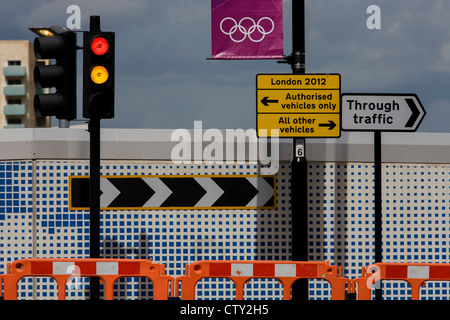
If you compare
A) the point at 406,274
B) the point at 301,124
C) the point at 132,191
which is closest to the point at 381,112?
the point at 301,124

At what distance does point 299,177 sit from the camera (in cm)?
1063

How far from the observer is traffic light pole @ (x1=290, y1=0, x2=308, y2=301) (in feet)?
34.4

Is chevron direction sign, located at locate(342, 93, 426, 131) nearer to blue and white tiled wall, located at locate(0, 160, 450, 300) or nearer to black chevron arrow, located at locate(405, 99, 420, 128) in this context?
black chevron arrow, located at locate(405, 99, 420, 128)

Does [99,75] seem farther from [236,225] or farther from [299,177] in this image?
[236,225]

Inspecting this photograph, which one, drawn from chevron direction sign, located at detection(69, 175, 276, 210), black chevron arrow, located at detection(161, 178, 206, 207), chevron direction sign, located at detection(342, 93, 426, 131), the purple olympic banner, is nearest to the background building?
chevron direction sign, located at detection(69, 175, 276, 210)

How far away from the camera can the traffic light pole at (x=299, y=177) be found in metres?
10.5

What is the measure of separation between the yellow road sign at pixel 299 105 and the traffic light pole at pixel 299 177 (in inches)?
7.0

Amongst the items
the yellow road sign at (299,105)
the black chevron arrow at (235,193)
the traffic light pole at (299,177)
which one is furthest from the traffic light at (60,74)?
the black chevron arrow at (235,193)

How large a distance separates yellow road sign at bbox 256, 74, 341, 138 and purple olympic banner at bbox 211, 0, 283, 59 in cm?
39

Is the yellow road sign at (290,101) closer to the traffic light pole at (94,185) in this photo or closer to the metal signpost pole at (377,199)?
the metal signpost pole at (377,199)

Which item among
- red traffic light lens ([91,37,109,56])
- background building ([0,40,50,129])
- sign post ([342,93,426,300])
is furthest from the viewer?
background building ([0,40,50,129])

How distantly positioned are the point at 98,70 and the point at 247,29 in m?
2.08

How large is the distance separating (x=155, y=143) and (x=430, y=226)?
458 centimetres

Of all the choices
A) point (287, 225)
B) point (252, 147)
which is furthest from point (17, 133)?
point (287, 225)
